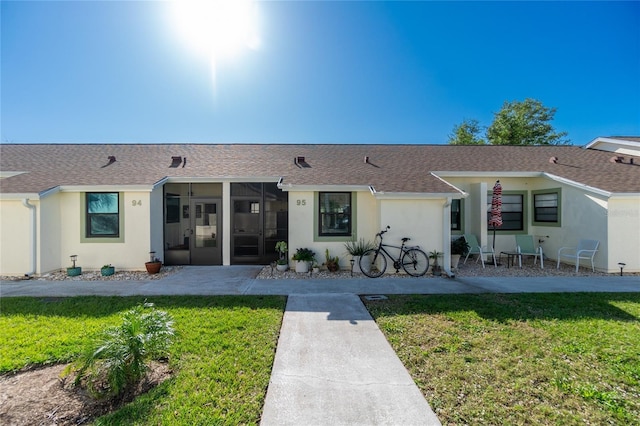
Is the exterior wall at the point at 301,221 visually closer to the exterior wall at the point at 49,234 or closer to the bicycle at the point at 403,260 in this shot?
the bicycle at the point at 403,260

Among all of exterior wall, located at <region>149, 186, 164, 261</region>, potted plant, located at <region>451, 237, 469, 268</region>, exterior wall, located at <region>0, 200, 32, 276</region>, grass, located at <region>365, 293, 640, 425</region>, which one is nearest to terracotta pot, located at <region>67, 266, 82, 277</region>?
exterior wall, located at <region>0, 200, 32, 276</region>

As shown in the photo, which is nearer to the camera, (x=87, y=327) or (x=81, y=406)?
(x=81, y=406)

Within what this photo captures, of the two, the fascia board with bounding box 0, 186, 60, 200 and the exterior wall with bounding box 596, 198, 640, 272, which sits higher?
the fascia board with bounding box 0, 186, 60, 200

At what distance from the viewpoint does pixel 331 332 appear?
438cm

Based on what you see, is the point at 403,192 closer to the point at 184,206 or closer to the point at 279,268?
the point at 279,268

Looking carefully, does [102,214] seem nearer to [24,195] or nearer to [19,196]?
[24,195]

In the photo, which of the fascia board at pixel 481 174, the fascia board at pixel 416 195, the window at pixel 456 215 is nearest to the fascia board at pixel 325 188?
the fascia board at pixel 416 195

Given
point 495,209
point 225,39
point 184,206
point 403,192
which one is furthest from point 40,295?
point 495,209

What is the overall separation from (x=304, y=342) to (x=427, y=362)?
1.75 metres

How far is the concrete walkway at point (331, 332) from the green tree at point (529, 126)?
2274cm

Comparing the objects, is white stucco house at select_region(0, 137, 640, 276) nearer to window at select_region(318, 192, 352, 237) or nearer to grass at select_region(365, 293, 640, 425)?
window at select_region(318, 192, 352, 237)

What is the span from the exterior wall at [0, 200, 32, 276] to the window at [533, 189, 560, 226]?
18.1 meters

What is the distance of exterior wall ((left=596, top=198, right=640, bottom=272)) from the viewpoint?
8.27m

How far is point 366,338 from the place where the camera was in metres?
4.14
